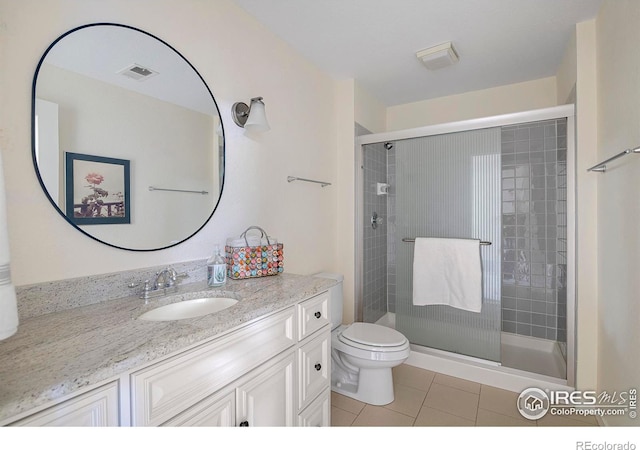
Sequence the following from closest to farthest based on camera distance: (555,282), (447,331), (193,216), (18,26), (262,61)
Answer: (18,26)
(193,216)
(262,61)
(447,331)
(555,282)

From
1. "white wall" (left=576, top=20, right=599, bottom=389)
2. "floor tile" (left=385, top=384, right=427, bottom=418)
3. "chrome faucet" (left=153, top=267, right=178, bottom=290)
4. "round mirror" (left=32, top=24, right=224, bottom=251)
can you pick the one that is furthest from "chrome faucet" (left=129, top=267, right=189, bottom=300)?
"white wall" (left=576, top=20, right=599, bottom=389)

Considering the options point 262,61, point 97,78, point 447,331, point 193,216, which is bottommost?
point 447,331

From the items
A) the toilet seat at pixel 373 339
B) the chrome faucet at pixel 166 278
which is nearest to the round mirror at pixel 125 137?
the chrome faucet at pixel 166 278

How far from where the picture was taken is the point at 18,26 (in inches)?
36.2

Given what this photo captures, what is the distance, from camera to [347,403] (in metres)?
1.87

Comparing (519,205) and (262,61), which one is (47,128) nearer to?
(262,61)

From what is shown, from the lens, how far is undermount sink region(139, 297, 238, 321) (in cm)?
113

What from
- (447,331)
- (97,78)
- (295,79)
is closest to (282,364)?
(97,78)

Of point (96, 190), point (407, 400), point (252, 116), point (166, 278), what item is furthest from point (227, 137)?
point (407, 400)

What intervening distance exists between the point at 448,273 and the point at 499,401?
0.85 meters

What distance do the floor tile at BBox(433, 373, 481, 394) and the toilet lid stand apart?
57 cm

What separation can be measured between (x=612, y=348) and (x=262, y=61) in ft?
8.11

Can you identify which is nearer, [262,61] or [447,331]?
[262,61]

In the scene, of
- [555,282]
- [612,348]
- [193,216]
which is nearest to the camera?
[193,216]
